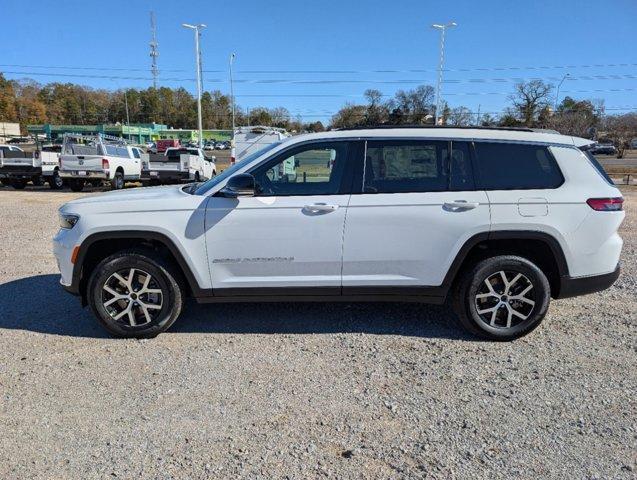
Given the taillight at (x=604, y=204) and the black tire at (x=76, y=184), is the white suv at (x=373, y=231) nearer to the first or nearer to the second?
the taillight at (x=604, y=204)

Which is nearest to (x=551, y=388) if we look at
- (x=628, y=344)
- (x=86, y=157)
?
(x=628, y=344)

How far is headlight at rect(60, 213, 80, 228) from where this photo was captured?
13.9 feet

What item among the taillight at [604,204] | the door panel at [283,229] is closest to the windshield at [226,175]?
the door panel at [283,229]

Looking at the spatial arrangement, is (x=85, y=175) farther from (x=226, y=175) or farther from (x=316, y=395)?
(x=316, y=395)

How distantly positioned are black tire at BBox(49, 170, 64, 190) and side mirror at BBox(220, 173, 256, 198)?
18.4 m

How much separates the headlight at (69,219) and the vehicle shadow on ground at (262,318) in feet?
3.25

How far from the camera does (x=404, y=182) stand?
4.22 meters

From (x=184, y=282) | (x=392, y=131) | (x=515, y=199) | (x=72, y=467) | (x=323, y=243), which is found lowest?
(x=72, y=467)

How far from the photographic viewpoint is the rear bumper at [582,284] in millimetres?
4242

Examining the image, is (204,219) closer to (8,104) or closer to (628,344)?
(628,344)

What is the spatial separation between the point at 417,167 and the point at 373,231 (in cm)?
69

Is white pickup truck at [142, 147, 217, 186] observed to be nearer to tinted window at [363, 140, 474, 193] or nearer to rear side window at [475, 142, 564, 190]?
tinted window at [363, 140, 474, 193]

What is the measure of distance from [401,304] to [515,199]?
1.73m

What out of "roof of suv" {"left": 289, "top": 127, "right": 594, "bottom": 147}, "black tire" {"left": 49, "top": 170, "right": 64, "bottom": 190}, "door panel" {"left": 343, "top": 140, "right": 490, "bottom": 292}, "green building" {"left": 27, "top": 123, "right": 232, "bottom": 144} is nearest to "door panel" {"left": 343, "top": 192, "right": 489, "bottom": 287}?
"door panel" {"left": 343, "top": 140, "right": 490, "bottom": 292}
